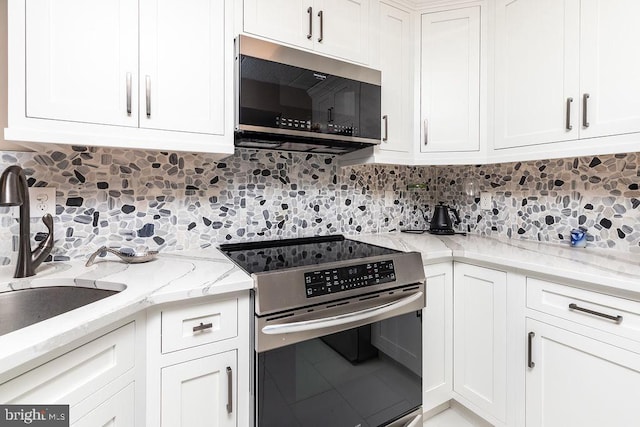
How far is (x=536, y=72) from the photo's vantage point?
1546 mm

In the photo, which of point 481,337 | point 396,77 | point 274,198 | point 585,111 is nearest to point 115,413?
point 274,198

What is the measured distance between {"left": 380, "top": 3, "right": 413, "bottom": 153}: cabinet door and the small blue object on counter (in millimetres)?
973

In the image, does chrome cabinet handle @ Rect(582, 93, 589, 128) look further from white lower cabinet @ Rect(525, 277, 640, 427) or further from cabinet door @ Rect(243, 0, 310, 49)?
cabinet door @ Rect(243, 0, 310, 49)

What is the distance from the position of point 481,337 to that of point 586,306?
505 millimetres

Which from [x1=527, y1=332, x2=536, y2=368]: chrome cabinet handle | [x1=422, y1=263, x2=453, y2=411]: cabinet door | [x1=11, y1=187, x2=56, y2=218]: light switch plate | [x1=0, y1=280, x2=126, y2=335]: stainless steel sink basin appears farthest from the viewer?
[x1=422, y1=263, x2=453, y2=411]: cabinet door

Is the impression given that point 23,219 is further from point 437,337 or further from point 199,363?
point 437,337

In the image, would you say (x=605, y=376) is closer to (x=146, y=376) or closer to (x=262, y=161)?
(x=146, y=376)

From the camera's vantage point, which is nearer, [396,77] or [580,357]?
[580,357]

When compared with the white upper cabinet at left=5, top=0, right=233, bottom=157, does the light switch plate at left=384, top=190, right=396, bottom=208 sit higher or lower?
lower

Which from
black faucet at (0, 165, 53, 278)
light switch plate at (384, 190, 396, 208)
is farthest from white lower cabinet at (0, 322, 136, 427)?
light switch plate at (384, 190, 396, 208)

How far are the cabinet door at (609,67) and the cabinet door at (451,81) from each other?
502mm

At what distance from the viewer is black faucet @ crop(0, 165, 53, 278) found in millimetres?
995

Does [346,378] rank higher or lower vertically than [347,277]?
lower

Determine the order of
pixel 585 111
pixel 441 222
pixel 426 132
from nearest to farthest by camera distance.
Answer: pixel 585 111 → pixel 426 132 → pixel 441 222
